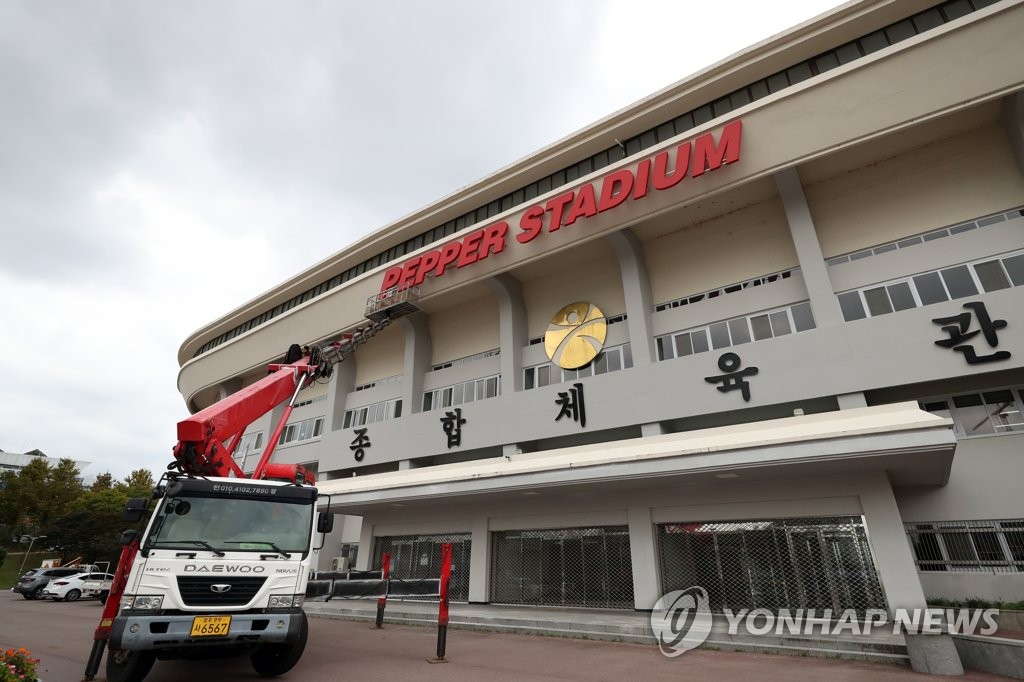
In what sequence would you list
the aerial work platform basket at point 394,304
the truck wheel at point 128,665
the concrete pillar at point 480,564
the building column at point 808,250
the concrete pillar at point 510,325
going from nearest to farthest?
the truck wheel at point 128,665 → the building column at point 808,250 → the concrete pillar at point 480,564 → the concrete pillar at point 510,325 → the aerial work platform basket at point 394,304

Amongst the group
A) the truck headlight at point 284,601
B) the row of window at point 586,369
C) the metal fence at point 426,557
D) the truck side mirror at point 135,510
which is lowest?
the truck headlight at point 284,601

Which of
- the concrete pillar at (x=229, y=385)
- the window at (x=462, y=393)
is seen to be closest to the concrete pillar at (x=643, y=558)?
the window at (x=462, y=393)

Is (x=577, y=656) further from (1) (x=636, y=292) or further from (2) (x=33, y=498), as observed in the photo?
(2) (x=33, y=498)

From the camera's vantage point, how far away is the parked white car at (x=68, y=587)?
69.8 feet

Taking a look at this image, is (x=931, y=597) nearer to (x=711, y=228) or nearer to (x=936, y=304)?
(x=936, y=304)

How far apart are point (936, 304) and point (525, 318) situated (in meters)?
13.6

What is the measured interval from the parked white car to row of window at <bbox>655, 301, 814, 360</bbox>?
1078 inches

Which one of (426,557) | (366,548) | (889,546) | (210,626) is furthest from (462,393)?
(210,626)

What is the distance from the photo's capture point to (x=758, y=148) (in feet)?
50.8

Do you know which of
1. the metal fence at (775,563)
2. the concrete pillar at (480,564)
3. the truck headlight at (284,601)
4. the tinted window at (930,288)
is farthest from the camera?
the concrete pillar at (480,564)

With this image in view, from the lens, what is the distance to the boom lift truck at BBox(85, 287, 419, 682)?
19.9 feet

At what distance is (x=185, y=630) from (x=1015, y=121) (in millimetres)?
21475

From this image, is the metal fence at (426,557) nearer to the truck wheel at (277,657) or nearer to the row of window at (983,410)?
the truck wheel at (277,657)

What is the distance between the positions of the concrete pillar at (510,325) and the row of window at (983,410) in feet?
42.8
